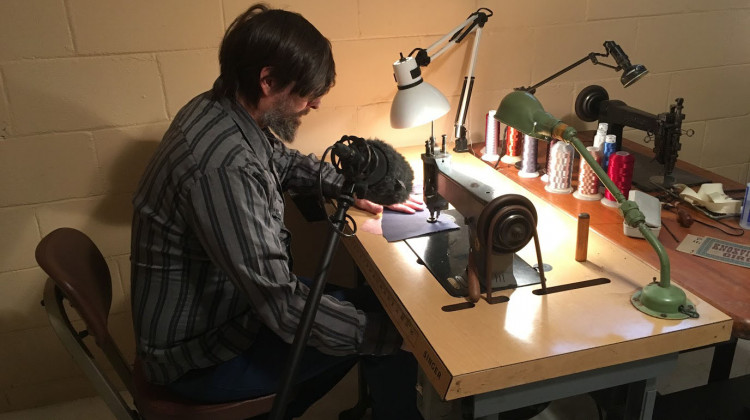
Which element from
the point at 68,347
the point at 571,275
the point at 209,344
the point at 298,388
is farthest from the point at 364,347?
the point at 68,347

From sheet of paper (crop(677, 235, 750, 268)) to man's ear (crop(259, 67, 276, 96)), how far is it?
3.33ft

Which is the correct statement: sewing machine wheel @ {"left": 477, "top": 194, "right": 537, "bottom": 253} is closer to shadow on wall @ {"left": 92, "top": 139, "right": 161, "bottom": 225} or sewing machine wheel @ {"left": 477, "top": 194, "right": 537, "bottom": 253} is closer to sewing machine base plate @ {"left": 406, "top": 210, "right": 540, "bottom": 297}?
sewing machine base plate @ {"left": 406, "top": 210, "right": 540, "bottom": 297}

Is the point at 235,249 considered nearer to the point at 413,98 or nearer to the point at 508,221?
the point at 508,221

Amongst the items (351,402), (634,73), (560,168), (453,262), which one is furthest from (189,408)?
(634,73)

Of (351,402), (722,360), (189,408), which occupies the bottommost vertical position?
(351,402)

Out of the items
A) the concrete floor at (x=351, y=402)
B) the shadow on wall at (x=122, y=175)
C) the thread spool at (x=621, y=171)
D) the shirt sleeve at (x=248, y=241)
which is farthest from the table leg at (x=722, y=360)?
the shadow on wall at (x=122, y=175)

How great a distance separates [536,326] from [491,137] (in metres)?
1.09

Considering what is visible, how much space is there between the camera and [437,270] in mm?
1418

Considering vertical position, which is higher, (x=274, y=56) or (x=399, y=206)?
(x=274, y=56)

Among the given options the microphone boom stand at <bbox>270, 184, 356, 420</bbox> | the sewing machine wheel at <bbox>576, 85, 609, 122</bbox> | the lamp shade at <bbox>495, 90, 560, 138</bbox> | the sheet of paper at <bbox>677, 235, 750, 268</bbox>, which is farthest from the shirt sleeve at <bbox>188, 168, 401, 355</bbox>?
the sewing machine wheel at <bbox>576, 85, 609, 122</bbox>

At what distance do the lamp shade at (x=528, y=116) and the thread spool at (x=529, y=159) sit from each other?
0.50m

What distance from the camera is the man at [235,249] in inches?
48.8

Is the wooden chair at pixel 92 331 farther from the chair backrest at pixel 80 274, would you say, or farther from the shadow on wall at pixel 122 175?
the shadow on wall at pixel 122 175

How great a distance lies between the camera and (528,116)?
147 cm
